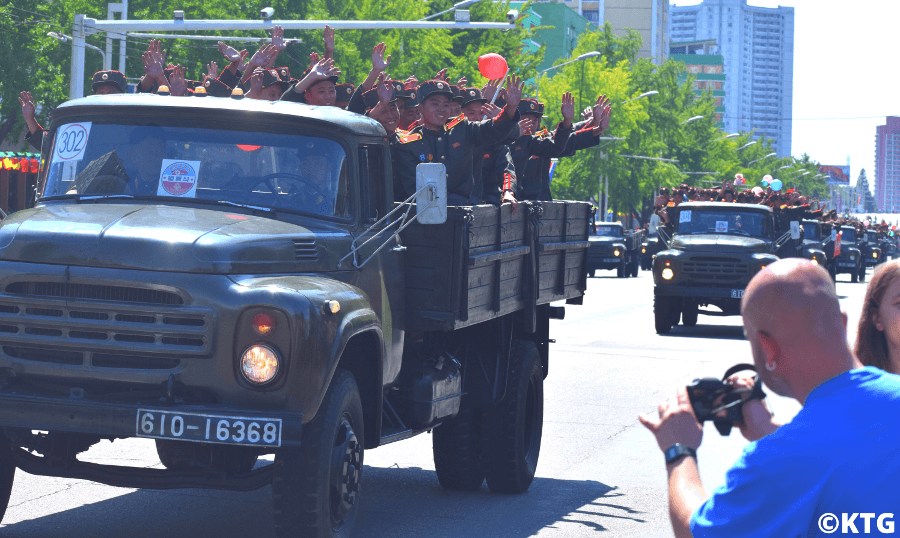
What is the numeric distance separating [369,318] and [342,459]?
2.39 ft

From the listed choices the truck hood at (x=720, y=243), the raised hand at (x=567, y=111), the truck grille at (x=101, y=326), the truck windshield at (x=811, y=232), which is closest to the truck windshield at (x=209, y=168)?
the truck grille at (x=101, y=326)

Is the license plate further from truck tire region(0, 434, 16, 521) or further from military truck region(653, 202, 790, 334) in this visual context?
military truck region(653, 202, 790, 334)

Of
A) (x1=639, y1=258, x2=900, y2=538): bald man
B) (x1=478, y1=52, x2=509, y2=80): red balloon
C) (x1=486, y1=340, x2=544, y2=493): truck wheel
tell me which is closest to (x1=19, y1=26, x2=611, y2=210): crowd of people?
(x1=478, y1=52, x2=509, y2=80): red balloon

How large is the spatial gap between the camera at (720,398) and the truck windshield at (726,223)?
19981mm

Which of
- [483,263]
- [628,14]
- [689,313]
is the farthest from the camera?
[628,14]

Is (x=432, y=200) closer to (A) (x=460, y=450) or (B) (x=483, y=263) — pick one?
(B) (x=483, y=263)

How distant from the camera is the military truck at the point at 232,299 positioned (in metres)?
5.56

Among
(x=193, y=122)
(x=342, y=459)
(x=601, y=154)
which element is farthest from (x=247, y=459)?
(x=601, y=154)

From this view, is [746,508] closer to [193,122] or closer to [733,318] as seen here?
[193,122]

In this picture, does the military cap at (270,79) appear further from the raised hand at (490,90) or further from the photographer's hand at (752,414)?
the photographer's hand at (752,414)

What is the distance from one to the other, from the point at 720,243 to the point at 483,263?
14818mm

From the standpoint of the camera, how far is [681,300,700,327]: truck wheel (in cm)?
2269

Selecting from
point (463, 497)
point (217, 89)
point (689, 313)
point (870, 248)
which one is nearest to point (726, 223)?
point (689, 313)

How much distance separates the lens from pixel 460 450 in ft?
27.3
